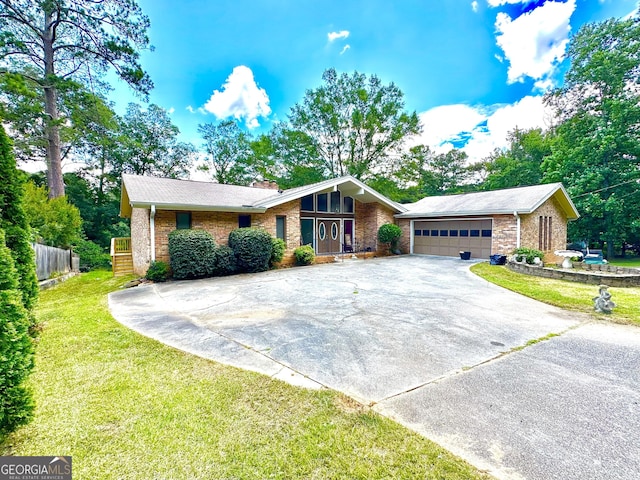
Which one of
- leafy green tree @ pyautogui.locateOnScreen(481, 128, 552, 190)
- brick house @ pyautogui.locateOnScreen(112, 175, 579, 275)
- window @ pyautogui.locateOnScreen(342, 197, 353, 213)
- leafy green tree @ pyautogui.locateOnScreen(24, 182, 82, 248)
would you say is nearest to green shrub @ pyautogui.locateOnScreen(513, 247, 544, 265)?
brick house @ pyautogui.locateOnScreen(112, 175, 579, 275)

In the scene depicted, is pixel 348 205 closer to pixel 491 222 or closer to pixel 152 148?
pixel 491 222

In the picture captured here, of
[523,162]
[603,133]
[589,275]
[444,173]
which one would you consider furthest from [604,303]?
[444,173]

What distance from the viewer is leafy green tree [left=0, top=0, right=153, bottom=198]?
1205 cm

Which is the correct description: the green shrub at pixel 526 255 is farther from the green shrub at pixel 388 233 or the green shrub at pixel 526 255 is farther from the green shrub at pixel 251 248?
the green shrub at pixel 251 248

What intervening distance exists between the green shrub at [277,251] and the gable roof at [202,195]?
4.90 feet

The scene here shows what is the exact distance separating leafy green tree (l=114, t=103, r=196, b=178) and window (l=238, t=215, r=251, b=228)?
17487 millimetres

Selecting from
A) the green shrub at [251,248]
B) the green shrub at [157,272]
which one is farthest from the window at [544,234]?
the green shrub at [157,272]

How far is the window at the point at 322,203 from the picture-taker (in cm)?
1670

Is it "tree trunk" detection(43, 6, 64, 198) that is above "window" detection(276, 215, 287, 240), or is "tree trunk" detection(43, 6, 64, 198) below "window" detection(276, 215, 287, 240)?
above

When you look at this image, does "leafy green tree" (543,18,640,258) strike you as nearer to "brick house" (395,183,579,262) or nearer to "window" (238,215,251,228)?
"brick house" (395,183,579,262)

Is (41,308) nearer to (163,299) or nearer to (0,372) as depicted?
(163,299)

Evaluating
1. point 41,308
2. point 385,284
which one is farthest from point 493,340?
point 41,308

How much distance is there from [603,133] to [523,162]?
32.4 feet

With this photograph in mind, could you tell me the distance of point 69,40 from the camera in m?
15.2
